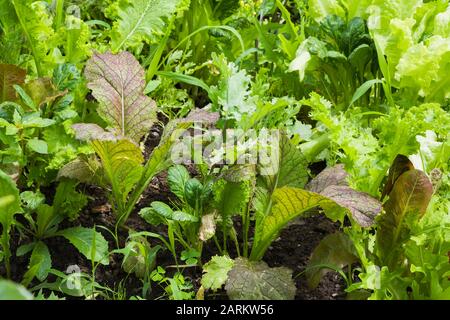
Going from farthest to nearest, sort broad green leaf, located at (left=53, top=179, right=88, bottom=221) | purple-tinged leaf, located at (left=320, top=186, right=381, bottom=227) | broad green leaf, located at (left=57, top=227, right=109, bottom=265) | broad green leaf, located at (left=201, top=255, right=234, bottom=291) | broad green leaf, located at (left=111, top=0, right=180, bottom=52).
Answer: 1. broad green leaf, located at (left=111, top=0, right=180, bottom=52)
2. broad green leaf, located at (left=53, top=179, right=88, bottom=221)
3. broad green leaf, located at (left=57, top=227, right=109, bottom=265)
4. broad green leaf, located at (left=201, top=255, right=234, bottom=291)
5. purple-tinged leaf, located at (left=320, top=186, right=381, bottom=227)

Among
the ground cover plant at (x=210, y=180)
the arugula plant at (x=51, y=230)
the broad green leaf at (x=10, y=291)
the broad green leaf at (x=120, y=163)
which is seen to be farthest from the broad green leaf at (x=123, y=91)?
the broad green leaf at (x=10, y=291)

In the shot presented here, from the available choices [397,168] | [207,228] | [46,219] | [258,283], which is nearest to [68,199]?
[46,219]

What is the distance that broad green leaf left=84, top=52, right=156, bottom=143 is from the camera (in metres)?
1.92

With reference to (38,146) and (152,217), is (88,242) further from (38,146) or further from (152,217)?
(38,146)

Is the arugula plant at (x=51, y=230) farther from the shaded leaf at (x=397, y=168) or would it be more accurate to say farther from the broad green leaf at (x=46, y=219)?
the shaded leaf at (x=397, y=168)

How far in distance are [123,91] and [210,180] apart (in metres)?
0.35

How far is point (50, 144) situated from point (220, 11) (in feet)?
3.13

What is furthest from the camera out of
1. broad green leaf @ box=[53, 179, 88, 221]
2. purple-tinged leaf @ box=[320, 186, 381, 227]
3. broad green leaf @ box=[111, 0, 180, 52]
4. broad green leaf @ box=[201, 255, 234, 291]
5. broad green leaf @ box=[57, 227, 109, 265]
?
broad green leaf @ box=[111, 0, 180, 52]

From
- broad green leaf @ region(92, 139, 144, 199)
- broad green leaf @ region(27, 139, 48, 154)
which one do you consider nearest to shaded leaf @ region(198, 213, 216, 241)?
broad green leaf @ region(92, 139, 144, 199)

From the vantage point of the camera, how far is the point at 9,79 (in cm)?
193

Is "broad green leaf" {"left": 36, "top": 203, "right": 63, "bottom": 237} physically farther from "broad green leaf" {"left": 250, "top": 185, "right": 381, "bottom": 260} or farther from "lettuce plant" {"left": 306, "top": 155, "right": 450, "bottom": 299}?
"lettuce plant" {"left": 306, "top": 155, "right": 450, "bottom": 299}

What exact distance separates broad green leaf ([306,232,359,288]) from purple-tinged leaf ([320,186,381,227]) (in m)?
0.15

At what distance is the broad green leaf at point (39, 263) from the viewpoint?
1.70m
